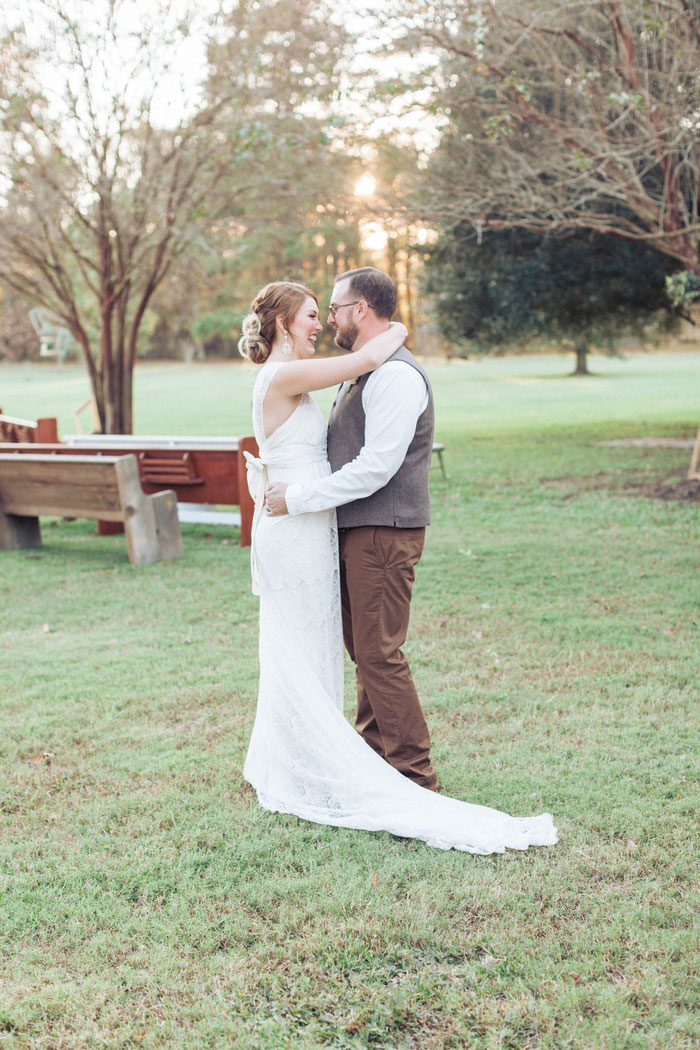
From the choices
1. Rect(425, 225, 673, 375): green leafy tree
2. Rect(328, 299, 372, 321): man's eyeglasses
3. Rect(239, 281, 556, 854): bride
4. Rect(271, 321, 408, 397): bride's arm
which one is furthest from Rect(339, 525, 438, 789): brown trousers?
Rect(425, 225, 673, 375): green leafy tree

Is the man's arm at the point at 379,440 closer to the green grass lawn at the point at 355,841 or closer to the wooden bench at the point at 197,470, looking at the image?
the green grass lawn at the point at 355,841

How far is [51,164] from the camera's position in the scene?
45.5 ft

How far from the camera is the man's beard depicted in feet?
13.0

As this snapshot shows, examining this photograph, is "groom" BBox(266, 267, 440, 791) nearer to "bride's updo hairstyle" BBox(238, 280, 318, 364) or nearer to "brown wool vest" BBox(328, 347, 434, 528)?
"brown wool vest" BBox(328, 347, 434, 528)

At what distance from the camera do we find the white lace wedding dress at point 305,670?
13.0 ft

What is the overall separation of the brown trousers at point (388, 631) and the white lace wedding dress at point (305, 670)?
0.12 metres

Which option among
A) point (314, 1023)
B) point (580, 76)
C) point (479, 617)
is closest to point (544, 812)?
point (314, 1023)

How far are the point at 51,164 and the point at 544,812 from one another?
12.8m

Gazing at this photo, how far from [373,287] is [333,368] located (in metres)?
0.37

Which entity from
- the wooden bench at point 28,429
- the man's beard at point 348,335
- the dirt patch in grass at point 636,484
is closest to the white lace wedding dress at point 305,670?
the man's beard at point 348,335

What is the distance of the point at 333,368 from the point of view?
384 cm

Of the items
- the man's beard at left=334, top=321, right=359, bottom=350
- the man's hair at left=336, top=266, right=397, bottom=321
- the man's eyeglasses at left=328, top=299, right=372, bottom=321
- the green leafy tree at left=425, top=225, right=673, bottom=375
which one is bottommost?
the man's beard at left=334, top=321, right=359, bottom=350

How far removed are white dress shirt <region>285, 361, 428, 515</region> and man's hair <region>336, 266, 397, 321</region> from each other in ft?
0.82

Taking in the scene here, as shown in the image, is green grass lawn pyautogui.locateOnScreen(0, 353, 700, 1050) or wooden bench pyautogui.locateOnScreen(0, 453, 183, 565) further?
wooden bench pyautogui.locateOnScreen(0, 453, 183, 565)
